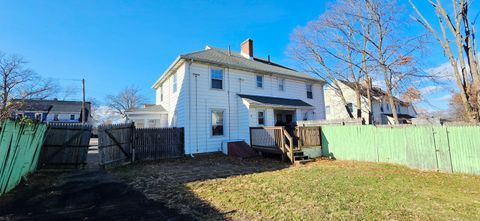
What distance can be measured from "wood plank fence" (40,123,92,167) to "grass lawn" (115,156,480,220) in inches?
123

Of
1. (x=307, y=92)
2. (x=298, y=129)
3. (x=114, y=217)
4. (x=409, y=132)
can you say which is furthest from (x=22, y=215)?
(x=307, y=92)

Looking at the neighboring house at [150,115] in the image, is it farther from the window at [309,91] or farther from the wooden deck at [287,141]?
the window at [309,91]

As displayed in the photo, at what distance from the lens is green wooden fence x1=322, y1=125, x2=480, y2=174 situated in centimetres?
776

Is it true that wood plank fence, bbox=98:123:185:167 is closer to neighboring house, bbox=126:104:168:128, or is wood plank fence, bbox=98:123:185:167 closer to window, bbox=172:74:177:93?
window, bbox=172:74:177:93

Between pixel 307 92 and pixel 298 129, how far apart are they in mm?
8135

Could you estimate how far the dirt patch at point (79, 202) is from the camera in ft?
14.7

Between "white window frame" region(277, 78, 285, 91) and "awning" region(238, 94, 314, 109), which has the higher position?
"white window frame" region(277, 78, 285, 91)

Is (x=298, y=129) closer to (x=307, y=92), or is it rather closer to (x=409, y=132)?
(x=409, y=132)

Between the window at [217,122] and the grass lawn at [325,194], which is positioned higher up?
the window at [217,122]

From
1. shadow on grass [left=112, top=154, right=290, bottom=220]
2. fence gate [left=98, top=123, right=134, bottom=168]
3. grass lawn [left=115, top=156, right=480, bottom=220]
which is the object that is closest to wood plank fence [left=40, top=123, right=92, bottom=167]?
fence gate [left=98, top=123, right=134, bottom=168]

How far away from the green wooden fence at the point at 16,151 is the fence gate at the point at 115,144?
2.08 meters

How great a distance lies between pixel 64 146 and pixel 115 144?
74.0 inches

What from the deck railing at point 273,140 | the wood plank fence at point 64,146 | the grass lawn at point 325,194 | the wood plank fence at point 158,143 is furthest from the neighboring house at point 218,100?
the grass lawn at point 325,194

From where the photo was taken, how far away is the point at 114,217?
174 inches
